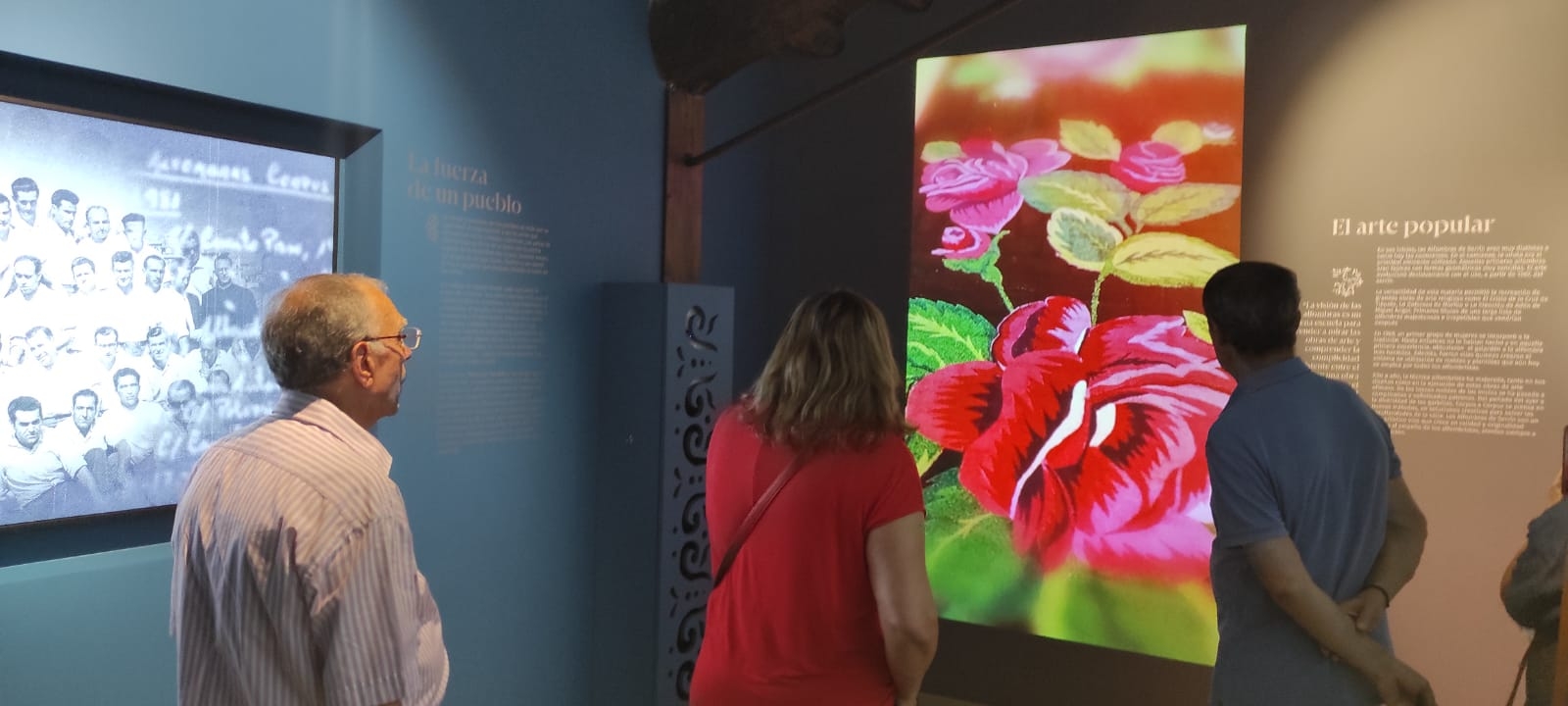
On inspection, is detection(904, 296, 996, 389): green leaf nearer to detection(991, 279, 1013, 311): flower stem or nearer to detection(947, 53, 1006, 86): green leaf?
detection(991, 279, 1013, 311): flower stem

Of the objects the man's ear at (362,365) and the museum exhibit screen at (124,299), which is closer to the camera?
the man's ear at (362,365)

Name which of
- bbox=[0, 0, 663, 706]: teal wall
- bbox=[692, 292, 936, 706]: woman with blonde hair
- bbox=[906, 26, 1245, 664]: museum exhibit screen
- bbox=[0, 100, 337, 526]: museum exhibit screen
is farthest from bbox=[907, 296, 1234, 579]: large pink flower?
bbox=[0, 100, 337, 526]: museum exhibit screen

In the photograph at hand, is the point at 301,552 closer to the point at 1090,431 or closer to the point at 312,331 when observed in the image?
the point at 312,331

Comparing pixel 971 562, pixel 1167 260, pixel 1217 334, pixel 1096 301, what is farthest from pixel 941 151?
pixel 1217 334

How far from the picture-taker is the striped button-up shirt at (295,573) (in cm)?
143

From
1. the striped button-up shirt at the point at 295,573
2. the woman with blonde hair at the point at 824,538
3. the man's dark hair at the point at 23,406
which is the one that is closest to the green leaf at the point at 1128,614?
the woman with blonde hair at the point at 824,538

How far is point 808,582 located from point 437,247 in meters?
1.71

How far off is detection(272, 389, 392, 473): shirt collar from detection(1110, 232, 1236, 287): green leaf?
2796 mm

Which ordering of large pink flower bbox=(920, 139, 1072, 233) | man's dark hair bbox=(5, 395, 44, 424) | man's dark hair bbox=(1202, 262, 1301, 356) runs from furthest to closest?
1. large pink flower bbox=(920, 139, 1072, 233)
2. man's dark hair bbox=(5, 395, 44, 424)
3. man's dark hair bbox=(1202, 262, 1301, 356)

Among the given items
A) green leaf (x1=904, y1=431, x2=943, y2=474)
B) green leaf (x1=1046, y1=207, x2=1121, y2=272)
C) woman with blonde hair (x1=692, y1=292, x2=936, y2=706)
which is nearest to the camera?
woman with blonde hair (x1=692, y1=292, x2=936, y2=706)

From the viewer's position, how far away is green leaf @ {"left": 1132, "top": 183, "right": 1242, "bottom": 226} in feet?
11.4

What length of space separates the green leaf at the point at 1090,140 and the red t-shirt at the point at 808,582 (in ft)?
7.64

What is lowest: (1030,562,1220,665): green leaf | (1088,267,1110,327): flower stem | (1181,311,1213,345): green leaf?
(1030,562,1220,665): green leaf

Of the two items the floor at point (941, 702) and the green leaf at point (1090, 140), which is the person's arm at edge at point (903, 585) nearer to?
the green leaf at point (1090, 140)
